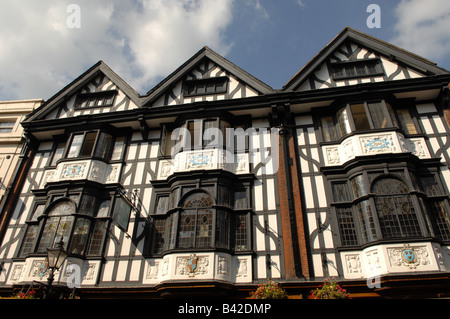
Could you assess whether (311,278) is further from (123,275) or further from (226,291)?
(123,275)


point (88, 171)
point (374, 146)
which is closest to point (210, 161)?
point (88, 171)

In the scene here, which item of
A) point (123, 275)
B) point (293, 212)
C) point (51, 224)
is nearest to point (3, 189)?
point (51, 224)

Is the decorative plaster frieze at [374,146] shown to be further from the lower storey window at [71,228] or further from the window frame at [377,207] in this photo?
the lower storey window at [71,228]

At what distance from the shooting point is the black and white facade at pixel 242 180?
12234 mm

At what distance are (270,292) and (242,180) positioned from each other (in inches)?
210

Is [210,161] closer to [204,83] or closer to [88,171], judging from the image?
[204,83]

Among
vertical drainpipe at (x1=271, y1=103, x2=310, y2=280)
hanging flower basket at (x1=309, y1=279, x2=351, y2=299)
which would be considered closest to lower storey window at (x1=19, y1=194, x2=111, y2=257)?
vertical drainpipe at (x1=271, y1=103, x2=310, y2=280)

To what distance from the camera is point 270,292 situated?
10.5m

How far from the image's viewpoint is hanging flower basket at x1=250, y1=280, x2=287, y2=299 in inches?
413

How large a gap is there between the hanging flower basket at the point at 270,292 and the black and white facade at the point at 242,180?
872 mm

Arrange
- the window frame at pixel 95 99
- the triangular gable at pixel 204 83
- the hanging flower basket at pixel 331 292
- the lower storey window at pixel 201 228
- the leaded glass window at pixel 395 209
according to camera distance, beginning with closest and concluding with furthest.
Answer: the hanging flower basket at pixel 331 292 < the leaded glass window at pixel 395 209 < the lower storey window at pixel 201 228 < the triangular gable at pixel 204 83 < the window frame at pixel 95 99

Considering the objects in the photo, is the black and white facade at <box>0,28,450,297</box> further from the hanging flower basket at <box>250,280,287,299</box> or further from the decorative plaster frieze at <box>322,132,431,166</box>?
the hanging flower basket at <box>250,280,287,299</box>

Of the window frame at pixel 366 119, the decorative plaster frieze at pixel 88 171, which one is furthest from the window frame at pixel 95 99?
the window frame at pixel 366 119

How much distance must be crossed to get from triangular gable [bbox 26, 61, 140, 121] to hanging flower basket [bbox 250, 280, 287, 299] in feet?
39.0
